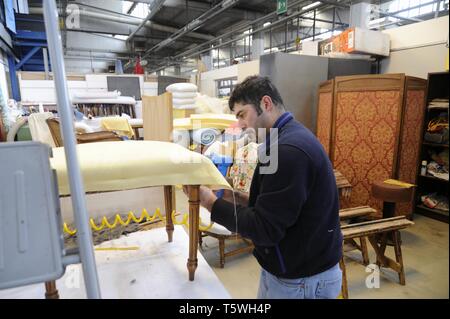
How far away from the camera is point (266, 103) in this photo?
30.6 inches

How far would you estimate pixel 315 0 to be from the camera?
12.1 feet

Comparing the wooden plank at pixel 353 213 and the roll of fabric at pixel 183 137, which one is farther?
the roll of fabric at pixel 183 137

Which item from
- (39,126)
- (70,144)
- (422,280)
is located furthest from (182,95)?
(422,280)

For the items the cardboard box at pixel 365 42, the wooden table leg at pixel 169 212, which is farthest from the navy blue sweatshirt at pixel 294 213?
the cardboard box at pixel 365 42

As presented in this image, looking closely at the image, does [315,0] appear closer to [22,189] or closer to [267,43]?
[267,43]

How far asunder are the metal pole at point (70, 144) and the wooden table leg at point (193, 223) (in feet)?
1.81

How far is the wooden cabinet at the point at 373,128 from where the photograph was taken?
99.8 inches

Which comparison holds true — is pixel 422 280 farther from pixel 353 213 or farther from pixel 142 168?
pixel 353 213

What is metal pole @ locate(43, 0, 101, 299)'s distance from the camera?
1.59ft

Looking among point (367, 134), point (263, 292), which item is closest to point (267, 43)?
point (367, 134)

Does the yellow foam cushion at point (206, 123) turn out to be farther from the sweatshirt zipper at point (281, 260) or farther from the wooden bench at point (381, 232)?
the sweatshirt zipper at point (281, 260)

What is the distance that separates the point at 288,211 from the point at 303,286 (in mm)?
235

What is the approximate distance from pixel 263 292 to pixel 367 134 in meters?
2.42

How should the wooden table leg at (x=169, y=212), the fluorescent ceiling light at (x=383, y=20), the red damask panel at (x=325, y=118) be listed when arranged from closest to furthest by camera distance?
the wooden table leg at (x=169, y=212)
the red damask panel at (x=325, y=118)
the fluorescent ceiling light at (x=383, y=20)
